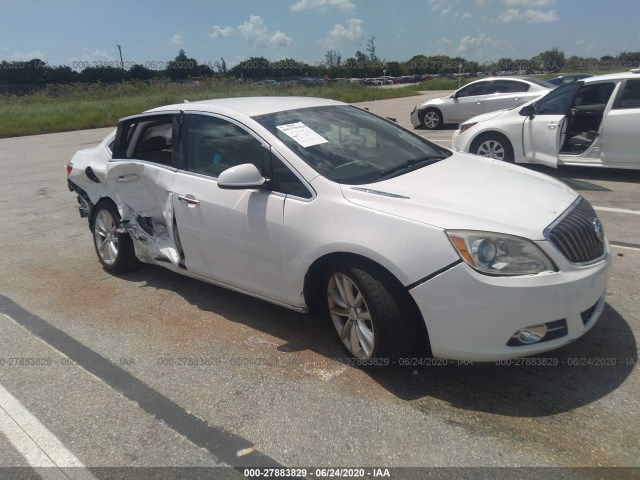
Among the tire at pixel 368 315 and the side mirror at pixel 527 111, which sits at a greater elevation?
the side mirror at pixel 527 111

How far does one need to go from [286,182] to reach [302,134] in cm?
46

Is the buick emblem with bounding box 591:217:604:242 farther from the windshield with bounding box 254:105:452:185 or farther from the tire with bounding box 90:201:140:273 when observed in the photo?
the tire with bounding box 90:201:140:273

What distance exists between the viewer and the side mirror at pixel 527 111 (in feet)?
26.8

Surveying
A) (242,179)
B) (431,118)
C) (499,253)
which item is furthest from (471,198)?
(431,118)

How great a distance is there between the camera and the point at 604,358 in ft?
10.6

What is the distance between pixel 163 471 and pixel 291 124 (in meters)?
2.38

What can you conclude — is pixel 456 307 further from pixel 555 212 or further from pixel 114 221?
pixel 114 221

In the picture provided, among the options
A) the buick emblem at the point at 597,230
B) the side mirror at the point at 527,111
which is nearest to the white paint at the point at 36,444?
the buick emblem at the point at 597,230

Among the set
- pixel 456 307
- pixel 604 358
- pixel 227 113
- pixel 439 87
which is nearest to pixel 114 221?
pixel 227 113

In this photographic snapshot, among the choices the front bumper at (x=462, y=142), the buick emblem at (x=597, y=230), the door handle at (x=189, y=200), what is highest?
the door handle at (x=189, y=200)

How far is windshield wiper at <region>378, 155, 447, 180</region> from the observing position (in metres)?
3.55

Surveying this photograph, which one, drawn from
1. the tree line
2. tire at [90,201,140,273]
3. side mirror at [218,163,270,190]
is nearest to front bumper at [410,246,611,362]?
side mirror at [218,163,270,190]

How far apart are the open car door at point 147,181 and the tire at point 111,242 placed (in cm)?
17

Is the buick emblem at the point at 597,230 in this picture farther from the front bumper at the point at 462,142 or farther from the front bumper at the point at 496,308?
the front bumper at the point at 462,142
